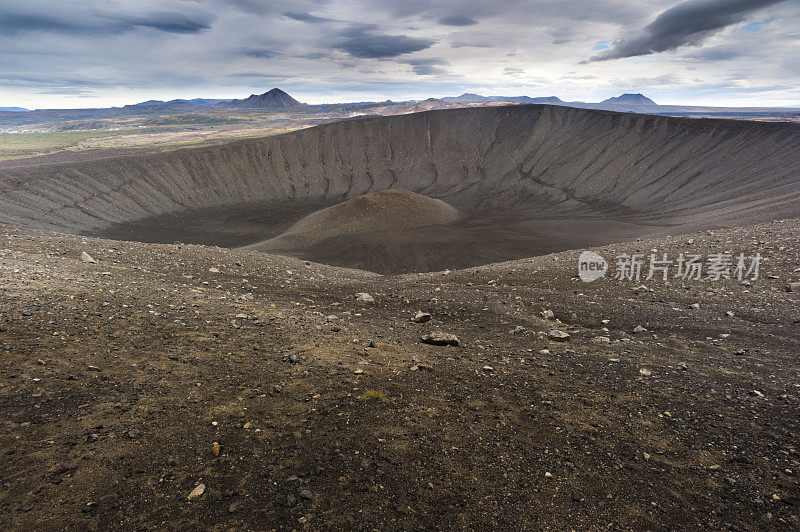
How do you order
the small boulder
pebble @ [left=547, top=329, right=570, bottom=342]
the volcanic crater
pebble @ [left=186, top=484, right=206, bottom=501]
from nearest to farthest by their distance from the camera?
pebble @ [left=186, top=484, right=206, bottom=501]
pebble @ [left=547, top=329, right=570, bottom=342]
the small boulder
the volcanic crater

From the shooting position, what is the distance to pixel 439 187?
67125 mm

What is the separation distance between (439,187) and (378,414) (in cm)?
6396

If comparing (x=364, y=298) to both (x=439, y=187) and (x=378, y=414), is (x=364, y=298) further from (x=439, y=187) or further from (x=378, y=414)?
(x=439, y=187)

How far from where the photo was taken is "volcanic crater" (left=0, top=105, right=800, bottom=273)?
36125 mm

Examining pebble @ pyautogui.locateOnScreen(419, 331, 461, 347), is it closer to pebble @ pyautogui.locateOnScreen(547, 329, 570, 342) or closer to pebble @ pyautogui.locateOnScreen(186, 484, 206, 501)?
pebble @ pyautogui.locateOnScreen(547, 329, 570, 342)

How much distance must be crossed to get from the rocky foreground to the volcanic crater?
73.3ft

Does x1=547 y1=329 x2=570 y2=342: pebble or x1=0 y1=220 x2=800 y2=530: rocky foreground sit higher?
x1=0 y1=220 x2=800 y2=530: rocky foreground

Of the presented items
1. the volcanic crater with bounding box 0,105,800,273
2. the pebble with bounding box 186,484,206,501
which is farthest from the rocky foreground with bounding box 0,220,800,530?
the volcanic crater with bounding box 0,105,800,273

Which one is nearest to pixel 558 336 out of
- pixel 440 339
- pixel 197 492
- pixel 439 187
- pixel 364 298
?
pixel 440 339

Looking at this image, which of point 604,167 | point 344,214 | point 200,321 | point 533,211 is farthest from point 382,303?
point 604,167

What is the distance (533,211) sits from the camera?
5034 centimetres

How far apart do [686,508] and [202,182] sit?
7245 centimetres

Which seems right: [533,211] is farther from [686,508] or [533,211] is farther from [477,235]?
[686,508]

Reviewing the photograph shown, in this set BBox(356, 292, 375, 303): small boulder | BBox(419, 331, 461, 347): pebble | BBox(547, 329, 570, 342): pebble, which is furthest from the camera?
BBox(356, 292, 375, 303): small boulder
